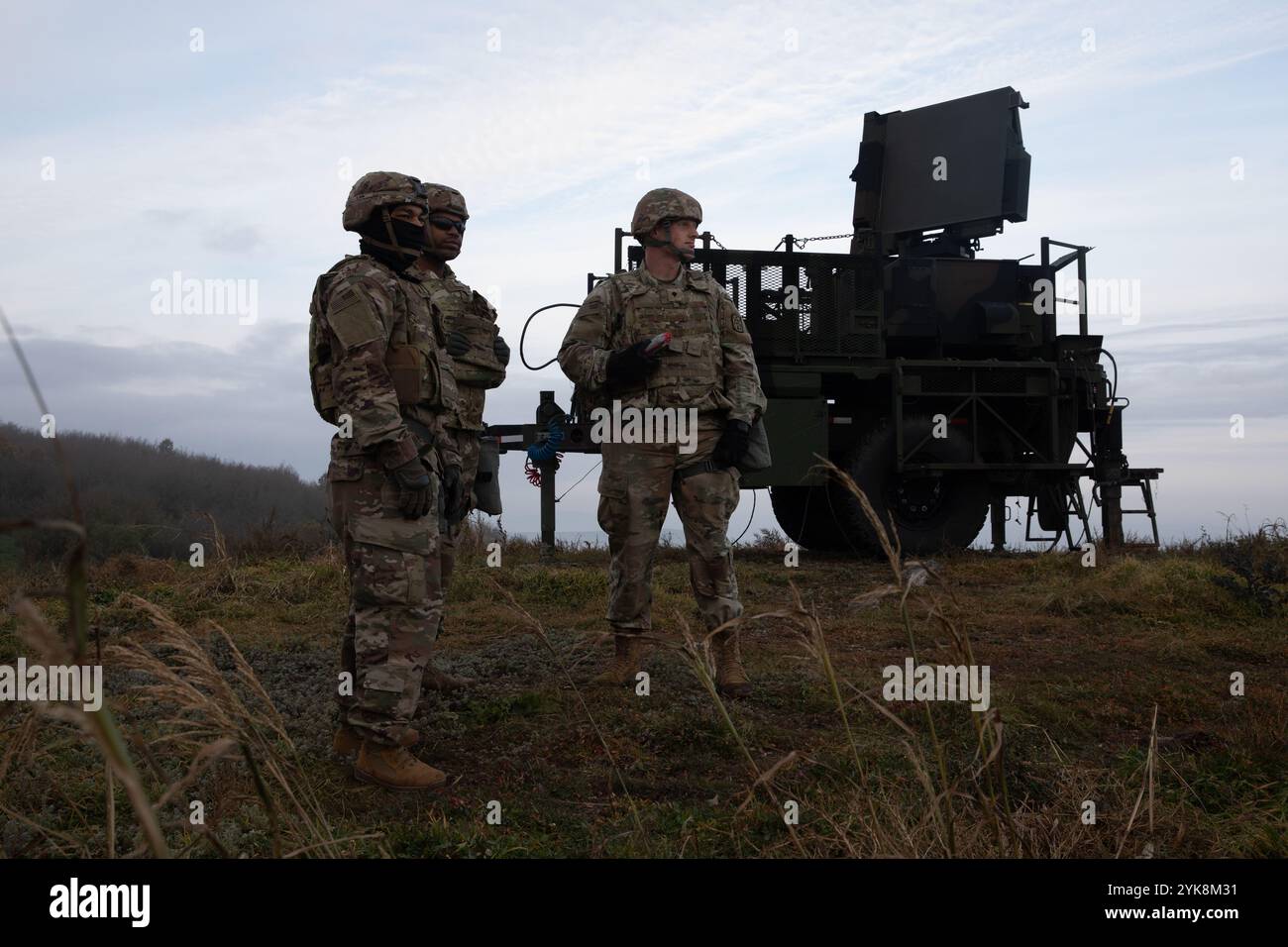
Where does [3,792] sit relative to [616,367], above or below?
below

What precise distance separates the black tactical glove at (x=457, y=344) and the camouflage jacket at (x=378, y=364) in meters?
1.23

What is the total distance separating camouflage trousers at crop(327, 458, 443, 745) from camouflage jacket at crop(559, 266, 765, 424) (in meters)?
1.63

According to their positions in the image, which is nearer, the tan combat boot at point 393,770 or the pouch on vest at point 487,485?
the tan combat boot at point 393,770

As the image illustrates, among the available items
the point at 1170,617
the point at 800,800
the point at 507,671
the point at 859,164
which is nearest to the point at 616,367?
the point at 507,671

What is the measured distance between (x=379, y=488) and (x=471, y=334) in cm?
201

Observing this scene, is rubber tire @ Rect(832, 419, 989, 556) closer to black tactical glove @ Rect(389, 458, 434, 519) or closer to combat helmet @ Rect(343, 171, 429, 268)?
combat helmet @ Rect(343, 171, 429, 268)

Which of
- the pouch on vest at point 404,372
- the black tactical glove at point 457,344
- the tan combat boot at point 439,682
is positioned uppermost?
the black tactical glove at point 457,344

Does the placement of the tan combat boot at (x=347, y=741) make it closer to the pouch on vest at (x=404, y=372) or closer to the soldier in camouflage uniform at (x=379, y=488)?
the soldier in camouflage uniform at (x=379, y=488)

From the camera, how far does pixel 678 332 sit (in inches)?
197

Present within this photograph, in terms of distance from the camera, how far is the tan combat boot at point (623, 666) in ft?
15.9

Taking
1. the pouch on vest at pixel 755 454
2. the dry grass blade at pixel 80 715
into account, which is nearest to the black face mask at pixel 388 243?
the pouch on vest at pixel 755 454
